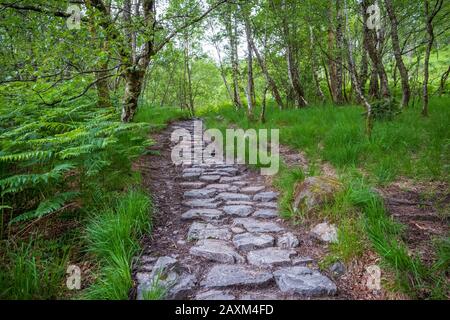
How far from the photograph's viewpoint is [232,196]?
Result: 180 inches

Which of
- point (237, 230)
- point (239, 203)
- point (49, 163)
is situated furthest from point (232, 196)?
point (49, 163)

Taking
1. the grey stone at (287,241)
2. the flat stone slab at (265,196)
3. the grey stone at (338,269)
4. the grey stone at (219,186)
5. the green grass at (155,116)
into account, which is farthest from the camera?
the green grass at (155,116)

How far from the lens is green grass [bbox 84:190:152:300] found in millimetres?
2297

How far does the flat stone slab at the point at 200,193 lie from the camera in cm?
457

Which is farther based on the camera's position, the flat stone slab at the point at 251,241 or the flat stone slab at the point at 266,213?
the flat stone slab at the point at 266,213

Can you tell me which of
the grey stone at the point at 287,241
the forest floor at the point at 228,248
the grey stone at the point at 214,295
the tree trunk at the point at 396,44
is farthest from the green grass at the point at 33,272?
the tree trunk at the point at 396,44

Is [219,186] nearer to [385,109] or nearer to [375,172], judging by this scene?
[375,172]

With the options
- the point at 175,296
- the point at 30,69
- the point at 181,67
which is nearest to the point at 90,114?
the point at 30,69

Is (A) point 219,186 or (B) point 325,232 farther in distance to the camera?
(A) point 219,186

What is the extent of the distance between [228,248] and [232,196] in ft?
5.11

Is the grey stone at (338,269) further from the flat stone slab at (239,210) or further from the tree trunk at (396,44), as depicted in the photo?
→ the tree trunk at (396,44)

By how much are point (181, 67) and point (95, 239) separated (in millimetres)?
22629

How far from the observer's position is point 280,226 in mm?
3580

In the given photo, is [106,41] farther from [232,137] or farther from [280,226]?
[280,226]
